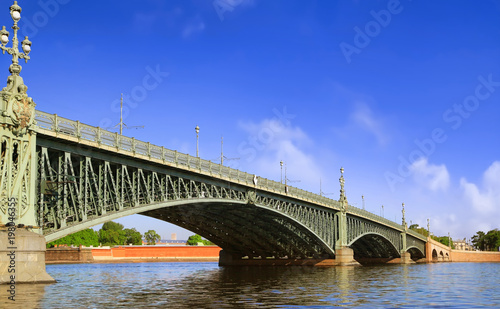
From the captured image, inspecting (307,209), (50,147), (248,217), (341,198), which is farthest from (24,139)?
(341,198)

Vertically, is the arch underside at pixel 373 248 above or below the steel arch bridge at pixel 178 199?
below

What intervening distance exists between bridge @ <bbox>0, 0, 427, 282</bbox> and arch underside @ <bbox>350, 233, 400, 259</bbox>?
104 feet

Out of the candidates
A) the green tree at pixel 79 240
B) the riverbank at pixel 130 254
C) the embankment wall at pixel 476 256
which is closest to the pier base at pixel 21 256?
the riverbank at pixel 130 254

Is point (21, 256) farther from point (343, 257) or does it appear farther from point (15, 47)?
point (343, 257)

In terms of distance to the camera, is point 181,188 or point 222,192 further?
point 222,192

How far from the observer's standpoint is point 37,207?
1423 inches

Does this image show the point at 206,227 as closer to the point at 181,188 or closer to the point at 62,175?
the point at 181,188

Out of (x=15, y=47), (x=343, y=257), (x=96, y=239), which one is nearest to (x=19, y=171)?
(x=15, y=47)

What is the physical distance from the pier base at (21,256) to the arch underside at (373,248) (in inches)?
3199

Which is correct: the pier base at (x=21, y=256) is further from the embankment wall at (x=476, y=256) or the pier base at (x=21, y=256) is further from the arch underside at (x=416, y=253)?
the embankment wall at (x=476, y=256)

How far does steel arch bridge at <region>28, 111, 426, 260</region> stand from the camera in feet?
122

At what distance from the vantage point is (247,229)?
77.2 metres

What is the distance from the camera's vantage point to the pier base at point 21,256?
31.7m

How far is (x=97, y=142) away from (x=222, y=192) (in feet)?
71.0
